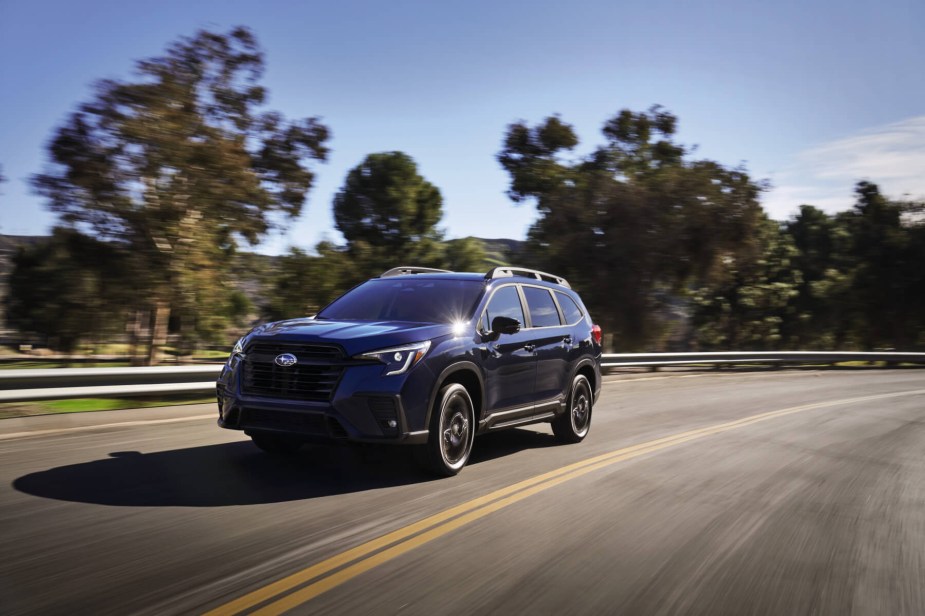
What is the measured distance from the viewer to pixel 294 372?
21.6 feet

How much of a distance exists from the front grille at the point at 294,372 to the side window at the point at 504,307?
5.97 feet

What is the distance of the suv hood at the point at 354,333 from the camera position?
657cm

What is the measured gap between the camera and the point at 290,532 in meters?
5.13

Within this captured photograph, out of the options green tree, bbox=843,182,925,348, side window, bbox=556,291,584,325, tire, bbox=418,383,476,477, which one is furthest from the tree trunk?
green tree, bbox=843,182,925,348

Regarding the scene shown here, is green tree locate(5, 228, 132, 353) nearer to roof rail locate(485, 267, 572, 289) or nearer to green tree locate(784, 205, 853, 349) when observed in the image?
roof rail locate(485, 267, 572, 289)

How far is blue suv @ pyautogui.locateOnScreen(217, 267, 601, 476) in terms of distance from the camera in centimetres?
644

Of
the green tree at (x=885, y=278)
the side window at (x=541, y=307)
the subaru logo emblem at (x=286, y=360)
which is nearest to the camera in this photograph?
the subaru logo emblem at (x=286, y=360)

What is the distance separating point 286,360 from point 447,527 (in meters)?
2.02

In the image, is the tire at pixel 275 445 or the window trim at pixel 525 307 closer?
the tire at pixel 275 445

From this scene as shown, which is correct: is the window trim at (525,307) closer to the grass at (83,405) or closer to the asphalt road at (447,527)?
the asphalt road at (447,527)

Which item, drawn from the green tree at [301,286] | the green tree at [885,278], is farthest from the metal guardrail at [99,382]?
Answer: the green tree at [885,278]

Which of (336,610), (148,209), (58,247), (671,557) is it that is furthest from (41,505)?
(58,247)

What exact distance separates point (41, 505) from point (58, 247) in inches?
522

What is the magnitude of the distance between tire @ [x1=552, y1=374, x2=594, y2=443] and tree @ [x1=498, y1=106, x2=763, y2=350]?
17723 millimetres
